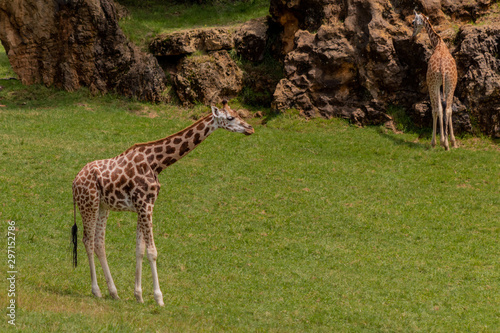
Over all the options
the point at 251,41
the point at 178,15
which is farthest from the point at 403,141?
the point at 178,15

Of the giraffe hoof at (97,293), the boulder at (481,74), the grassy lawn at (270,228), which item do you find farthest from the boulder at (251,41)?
the giraffe hoof at (97,293)

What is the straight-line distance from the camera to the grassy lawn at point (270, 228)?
10.8 meters

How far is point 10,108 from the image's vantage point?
22812 millimetres

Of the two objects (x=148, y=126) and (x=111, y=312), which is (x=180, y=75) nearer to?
(x=148, y=126)

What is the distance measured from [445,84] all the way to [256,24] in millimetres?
9723

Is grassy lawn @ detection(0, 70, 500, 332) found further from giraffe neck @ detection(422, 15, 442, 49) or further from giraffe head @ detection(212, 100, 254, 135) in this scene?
giraffe neck @ detection(422, 15, 442, 49)

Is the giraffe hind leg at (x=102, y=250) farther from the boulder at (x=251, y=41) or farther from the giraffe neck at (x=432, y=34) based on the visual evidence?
the boulder at (x=251, y=41)

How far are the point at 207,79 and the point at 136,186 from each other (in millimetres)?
14628

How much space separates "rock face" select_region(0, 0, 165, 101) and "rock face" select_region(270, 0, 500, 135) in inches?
254

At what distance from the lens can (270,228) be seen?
15.2 m

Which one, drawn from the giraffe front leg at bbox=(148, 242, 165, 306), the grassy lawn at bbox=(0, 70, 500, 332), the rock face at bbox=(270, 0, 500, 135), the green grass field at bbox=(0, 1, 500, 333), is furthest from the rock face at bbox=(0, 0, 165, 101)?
the giraffe front leg at bbox=(148, 242, 165, 306)

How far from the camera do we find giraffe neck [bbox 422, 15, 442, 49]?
2122 centimetres

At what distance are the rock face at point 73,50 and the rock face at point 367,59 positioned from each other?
21.1 feet

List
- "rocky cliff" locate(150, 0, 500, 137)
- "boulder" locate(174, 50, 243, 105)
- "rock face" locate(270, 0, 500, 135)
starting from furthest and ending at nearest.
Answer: "boulder" locate(174, 50, 243, 105) → "rock face" locate(270, 0, 500, 135) → "rocky cliff" locate(150, 0, 500, 137)
